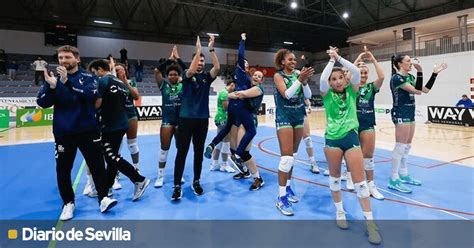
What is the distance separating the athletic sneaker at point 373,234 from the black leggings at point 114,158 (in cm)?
307

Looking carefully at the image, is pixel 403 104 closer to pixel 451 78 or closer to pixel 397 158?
pixel 397 158

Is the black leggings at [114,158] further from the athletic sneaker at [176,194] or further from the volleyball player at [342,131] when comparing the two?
the volleyball player at [342,131]

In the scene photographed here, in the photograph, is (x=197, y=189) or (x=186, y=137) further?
(x=197, y=189)

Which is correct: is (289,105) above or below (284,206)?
above

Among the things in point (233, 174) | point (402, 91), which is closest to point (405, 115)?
point (402, 91)

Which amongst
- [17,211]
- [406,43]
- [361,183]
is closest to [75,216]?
[17,211]

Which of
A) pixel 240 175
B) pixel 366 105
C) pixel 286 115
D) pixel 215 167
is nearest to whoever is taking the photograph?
pixel 286 115

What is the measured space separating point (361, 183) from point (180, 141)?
8.08 feet

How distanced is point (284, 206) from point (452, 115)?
1391 cm

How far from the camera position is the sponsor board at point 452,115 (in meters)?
13.1

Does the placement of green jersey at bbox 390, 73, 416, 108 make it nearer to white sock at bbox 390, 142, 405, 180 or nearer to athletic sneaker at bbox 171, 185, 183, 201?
white sock at bbox 390, 142, 405, 180

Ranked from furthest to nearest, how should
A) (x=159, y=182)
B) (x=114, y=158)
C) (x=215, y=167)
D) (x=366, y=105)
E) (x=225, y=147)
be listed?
1. (x=215, y=167)
2. (x=225, y=147)
3. (x=159, y=182)
4. (x=366, y=105)
5. (x=114, y=158)

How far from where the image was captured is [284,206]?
3750 mm

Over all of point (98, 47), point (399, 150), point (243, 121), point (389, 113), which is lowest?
point (399, 150)
